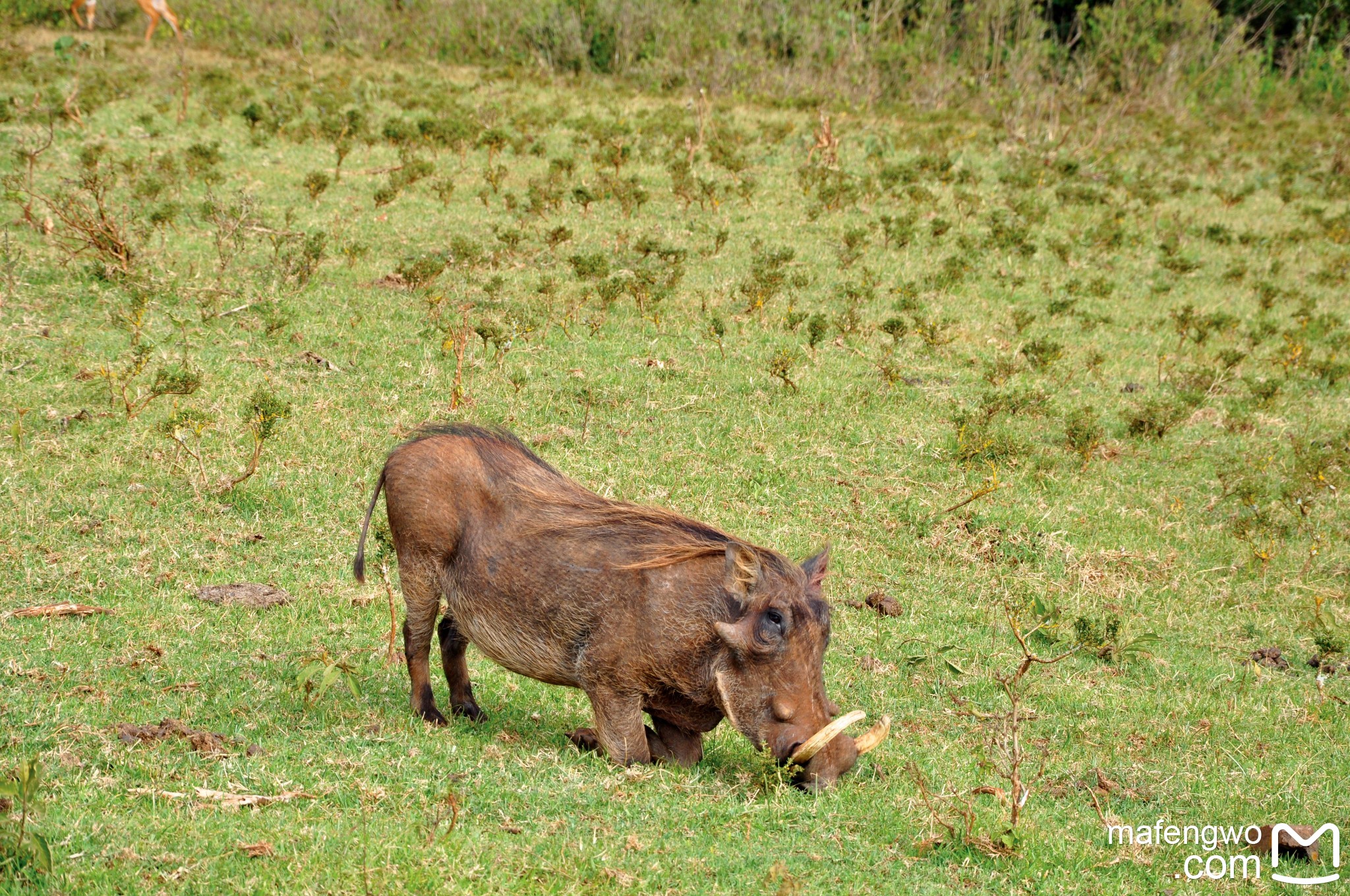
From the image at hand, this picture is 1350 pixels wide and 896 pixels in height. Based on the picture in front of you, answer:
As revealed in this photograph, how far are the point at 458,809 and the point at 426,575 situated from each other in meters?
1.04

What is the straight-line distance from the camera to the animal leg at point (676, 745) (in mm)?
4223

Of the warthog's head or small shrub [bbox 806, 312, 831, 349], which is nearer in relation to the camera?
the warthog's head

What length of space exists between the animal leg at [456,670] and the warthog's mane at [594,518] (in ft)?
1.82

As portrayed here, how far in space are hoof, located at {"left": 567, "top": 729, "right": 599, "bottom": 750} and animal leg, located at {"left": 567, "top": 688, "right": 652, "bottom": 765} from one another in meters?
0.24

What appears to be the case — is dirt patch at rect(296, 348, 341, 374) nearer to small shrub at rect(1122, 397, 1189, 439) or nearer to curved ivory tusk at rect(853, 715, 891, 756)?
curved ivory tusk at rect(853, 715, 891, 756)

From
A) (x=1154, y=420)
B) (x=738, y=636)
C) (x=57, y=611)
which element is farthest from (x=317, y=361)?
(x=1154, y=420)

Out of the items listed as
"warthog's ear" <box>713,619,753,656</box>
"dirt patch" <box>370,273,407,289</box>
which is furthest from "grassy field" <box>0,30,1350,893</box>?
"warthog's ear" <box>713,619,753,656</box>

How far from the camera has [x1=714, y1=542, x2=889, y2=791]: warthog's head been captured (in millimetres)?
3855

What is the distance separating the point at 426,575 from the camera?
4.37 metres

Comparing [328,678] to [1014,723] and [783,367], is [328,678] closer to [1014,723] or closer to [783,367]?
[1014,723]

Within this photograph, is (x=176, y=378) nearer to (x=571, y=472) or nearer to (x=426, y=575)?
(x=571, y=472)

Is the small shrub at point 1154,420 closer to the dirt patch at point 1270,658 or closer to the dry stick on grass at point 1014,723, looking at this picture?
the dirt patch at point 1270,658

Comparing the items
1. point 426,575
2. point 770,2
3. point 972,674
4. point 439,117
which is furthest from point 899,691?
point 770,2

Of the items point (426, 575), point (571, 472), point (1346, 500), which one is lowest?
point (1346, 500)
